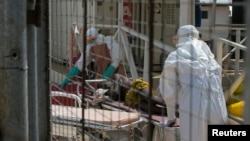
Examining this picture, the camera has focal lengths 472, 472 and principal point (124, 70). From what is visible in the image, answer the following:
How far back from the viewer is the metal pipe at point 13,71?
1900 mm

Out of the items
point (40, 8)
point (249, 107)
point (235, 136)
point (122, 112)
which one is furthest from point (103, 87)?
point (249, 107)

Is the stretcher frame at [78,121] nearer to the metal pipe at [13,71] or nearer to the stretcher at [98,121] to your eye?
the stretcher at [98,121]

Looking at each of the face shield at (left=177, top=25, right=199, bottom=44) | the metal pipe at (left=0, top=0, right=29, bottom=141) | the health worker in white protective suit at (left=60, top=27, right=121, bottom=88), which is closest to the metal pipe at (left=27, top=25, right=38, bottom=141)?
the metal pipe at (left=0, top=0, right=29, bottom=141)

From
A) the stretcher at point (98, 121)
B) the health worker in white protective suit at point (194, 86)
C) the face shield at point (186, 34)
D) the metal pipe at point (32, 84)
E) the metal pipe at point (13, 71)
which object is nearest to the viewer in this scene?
the metal pipe at point (13, 71)

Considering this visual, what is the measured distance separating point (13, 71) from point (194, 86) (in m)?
2.30

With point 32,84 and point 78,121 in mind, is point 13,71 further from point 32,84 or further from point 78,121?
point 78,121

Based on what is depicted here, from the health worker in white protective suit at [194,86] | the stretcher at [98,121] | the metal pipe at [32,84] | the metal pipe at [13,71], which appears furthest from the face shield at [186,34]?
the metal pipe at [13,71]

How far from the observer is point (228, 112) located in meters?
4.19

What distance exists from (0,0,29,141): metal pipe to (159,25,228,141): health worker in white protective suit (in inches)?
82.5

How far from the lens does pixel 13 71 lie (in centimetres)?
192

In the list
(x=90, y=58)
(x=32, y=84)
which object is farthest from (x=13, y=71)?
(x=90, y=58)

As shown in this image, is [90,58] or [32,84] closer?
[32,84]

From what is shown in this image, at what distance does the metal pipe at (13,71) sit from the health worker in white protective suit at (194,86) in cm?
209

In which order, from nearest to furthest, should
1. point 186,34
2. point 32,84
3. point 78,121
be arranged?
point 32,84 < point 78,121 < point 186,34
